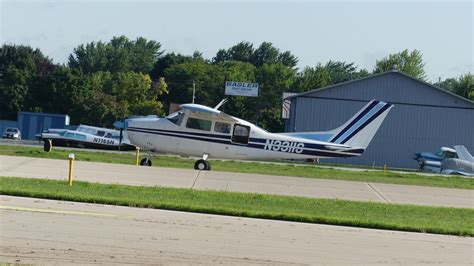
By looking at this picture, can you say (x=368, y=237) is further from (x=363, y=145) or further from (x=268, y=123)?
(x=268, y=123)

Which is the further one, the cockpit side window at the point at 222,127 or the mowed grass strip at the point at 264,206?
the cockpit side window at the point at 222,127

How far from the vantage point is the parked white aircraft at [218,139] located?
2522 centimetres

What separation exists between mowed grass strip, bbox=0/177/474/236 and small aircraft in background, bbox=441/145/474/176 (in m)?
23.7

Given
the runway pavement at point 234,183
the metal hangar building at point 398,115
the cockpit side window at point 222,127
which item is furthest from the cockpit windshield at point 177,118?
the metal hangar building at point 398,115

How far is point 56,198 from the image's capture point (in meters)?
13.1

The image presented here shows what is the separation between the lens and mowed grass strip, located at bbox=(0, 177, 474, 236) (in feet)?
41.4

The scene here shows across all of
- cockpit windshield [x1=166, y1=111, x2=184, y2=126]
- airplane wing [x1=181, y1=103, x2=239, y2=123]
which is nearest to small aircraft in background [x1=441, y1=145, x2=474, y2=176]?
airplane wing [x1=181, y1=103, x2=239, y2=123]

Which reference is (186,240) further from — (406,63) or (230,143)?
(406,63)

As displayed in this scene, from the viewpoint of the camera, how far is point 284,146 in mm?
25266

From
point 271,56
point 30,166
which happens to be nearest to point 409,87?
point 30,166

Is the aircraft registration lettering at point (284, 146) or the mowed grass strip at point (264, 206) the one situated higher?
the aircraft registration lettering at point (284, 146)

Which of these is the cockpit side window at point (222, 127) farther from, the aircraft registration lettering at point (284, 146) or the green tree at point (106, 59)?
the green tree at point (106, 59)

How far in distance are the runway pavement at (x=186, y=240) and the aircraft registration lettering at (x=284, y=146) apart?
511 inches

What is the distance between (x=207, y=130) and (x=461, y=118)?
34741 millimetres
